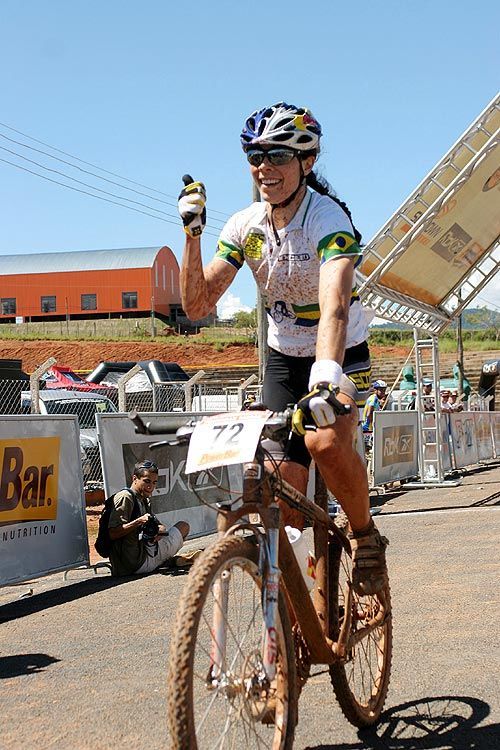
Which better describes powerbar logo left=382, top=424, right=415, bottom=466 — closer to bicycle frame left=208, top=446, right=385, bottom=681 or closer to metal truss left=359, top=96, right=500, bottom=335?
metal truss left=359, top=96, right=500, bottom=335

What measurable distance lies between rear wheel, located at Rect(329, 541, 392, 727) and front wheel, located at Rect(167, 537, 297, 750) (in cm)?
59

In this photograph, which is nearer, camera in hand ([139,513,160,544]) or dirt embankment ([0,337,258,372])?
camera in hand ([139,513,160,544])

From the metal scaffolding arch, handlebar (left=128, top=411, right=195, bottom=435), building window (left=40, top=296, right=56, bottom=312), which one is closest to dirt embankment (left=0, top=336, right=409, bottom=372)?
building window (left=40, top=296, right=56, bottom=312)

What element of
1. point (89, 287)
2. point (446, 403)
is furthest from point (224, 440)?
point (89, 287)

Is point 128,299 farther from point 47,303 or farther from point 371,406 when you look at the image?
point 371,406

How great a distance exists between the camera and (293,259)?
4.11m

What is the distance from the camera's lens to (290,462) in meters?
3.87

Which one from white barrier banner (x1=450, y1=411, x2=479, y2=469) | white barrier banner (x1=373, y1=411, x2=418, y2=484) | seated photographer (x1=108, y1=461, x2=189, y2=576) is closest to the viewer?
seated photographer (x1=108, y1=461, x2=189, y2=576)

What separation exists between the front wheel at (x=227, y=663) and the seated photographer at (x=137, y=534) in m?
5.69

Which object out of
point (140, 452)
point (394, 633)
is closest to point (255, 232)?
point (394, 633)

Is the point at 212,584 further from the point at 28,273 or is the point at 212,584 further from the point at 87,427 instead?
the point at 28,273

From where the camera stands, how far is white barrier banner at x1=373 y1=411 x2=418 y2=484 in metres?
17.2

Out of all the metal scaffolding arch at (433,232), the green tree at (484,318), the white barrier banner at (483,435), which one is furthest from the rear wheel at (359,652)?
the green tree at (484,318)

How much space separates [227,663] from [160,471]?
24.7 ft
